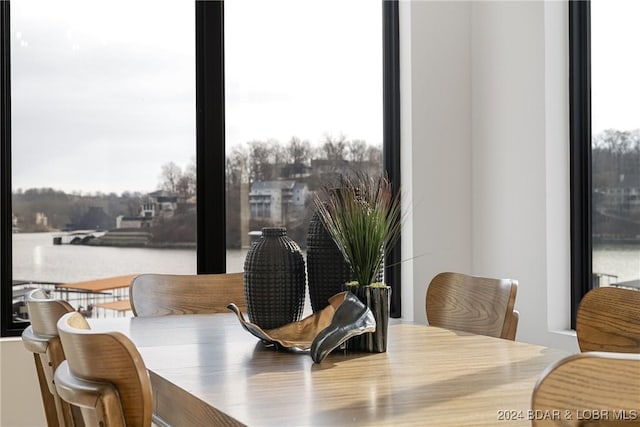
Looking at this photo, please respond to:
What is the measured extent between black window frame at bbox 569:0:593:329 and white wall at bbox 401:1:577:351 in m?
0.04

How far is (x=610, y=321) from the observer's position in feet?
6.40

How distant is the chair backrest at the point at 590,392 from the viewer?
821 millimetres

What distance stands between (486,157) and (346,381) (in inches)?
105

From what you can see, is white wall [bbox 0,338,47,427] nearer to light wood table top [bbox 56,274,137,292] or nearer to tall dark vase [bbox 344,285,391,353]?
light wood table top [bbox 56,274,137,292]

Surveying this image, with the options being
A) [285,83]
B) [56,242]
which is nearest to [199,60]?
[285,83]

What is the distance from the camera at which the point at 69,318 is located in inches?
55.8

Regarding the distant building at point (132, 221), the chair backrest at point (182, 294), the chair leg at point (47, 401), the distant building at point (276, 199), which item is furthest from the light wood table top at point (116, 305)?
the chair leg at point (47, 401)

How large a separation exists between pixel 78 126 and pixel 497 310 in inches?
85.3

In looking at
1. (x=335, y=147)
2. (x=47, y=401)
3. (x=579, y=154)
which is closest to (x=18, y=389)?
(x=47, y=401)

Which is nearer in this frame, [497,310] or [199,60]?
[497,310]

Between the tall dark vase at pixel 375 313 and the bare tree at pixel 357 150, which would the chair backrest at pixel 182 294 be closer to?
the tall dark vase at pixel 375 313

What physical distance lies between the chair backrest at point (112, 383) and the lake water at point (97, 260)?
247cm

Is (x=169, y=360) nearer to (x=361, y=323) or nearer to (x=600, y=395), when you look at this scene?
(x=361, y=323)

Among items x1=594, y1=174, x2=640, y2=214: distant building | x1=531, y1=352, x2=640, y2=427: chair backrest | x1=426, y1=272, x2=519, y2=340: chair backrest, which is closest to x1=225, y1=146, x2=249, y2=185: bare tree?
x1=426, y1=272, x2=519, y2=340: chair backrest
